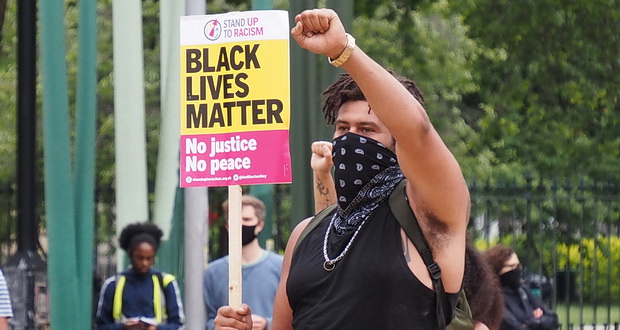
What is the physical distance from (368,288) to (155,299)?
4.67 meters

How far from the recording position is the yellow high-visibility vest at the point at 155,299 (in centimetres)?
772

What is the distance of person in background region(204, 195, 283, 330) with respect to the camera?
7539 mm

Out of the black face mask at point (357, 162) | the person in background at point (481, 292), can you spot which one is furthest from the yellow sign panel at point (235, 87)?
the person in background at point (481, 292)

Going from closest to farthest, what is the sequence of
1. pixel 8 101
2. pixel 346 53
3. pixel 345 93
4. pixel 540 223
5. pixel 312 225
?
pixel 346 53 < pixel 345 93 < pixel 312 225 < pixel 540 223 < pixel 8 101

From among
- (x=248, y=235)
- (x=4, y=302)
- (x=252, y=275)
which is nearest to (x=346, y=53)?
(x=4, y=302)

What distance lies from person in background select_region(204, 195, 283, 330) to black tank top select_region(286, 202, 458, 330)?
3.80m

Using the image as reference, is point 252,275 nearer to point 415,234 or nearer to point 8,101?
point 415,234

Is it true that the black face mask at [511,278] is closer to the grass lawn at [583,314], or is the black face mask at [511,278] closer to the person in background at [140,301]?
the person in background at [140,301]

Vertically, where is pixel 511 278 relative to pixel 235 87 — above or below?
below

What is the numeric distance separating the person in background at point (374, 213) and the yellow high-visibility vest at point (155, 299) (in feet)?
13.8

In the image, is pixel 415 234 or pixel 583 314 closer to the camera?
pixel 415 234

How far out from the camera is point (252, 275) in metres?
7.60

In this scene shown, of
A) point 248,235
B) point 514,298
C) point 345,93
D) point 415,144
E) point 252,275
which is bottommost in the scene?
point 514,298

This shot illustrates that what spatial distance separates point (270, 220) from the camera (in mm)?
9727
